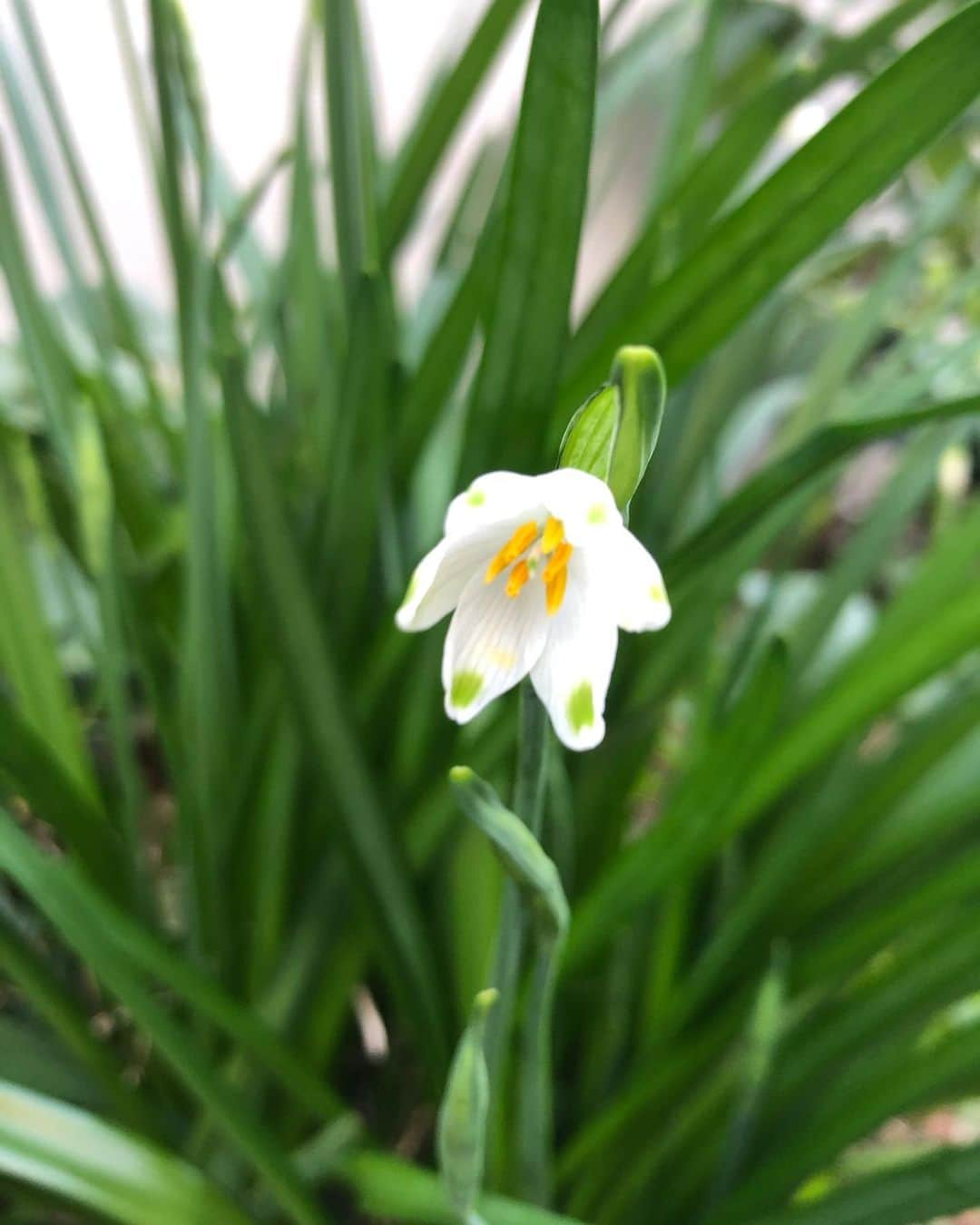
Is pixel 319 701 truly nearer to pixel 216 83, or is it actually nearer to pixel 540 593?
pixel 540 593

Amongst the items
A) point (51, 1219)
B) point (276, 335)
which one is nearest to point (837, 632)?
point (276, 335)

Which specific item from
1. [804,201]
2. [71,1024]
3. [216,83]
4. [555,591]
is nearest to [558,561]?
[555,591]

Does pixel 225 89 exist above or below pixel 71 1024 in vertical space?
above

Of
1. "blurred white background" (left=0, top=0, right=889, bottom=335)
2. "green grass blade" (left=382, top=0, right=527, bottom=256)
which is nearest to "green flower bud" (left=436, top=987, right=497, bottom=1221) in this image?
"green grass blade" (left=382, top=0, right=527, bottom=256)

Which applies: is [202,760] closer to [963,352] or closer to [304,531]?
[304,531]

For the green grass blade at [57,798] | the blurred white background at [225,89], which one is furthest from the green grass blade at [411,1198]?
the blurred white background at [225,89]

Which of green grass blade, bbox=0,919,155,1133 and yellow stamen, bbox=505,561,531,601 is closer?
yellow stamen, bbox=505,561,531,601

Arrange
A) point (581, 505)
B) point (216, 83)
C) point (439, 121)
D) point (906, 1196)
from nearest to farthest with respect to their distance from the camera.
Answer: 1. point (581, 505)
2. point (906, 1196)
3. point (439, 121)
4. point (216, 83)

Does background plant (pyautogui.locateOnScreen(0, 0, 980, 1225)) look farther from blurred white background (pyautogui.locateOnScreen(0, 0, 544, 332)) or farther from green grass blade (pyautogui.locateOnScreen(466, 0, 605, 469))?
blurred white background (pyautogui.locateOnScreen(0, 0, 544, 332))
